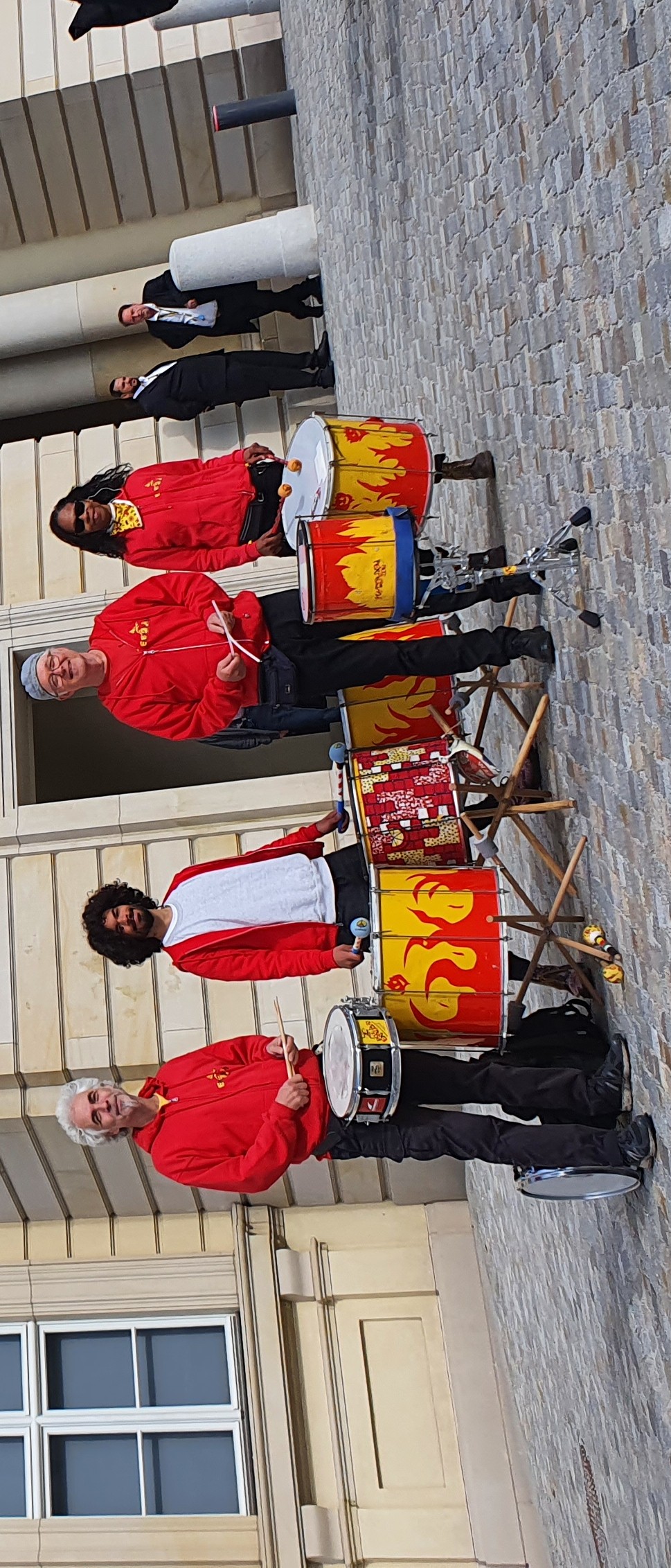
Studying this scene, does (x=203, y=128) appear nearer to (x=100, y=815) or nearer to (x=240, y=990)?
(x=100, y=815)

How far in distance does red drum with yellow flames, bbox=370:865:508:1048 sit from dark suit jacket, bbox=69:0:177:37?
6.91 m

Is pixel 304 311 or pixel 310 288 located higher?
pixel 310 288

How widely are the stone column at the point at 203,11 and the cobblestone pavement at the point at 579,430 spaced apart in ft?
10.8

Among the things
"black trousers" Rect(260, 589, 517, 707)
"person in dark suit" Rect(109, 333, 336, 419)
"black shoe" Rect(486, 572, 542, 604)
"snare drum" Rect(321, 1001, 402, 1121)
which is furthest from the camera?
"person in dark suit" Rect(109, 333, 336, 419)

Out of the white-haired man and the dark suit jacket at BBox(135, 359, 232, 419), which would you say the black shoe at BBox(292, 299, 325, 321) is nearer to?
the dark suit jacket at BBox(135, 359, 232, 419)

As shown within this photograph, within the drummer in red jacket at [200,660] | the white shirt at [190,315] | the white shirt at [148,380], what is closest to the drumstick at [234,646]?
the drummer in red jacket at [200,660]

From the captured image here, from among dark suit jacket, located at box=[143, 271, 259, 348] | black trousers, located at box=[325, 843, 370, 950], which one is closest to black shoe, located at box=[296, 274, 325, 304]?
dark suit jacket, located at box=[143, 271, 259, 348]

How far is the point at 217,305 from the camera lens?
26.4 ft

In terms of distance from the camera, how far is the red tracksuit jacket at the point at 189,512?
588cm

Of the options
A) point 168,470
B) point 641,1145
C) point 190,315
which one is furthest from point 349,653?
point 190,315

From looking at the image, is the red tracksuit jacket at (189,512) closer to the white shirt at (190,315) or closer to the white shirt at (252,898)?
the white shirt at (252,898)

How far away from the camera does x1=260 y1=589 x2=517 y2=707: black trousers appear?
420 cm

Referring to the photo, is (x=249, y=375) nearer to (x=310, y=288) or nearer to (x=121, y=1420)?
(x=310, y=288)

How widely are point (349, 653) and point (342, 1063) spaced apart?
1499mm
